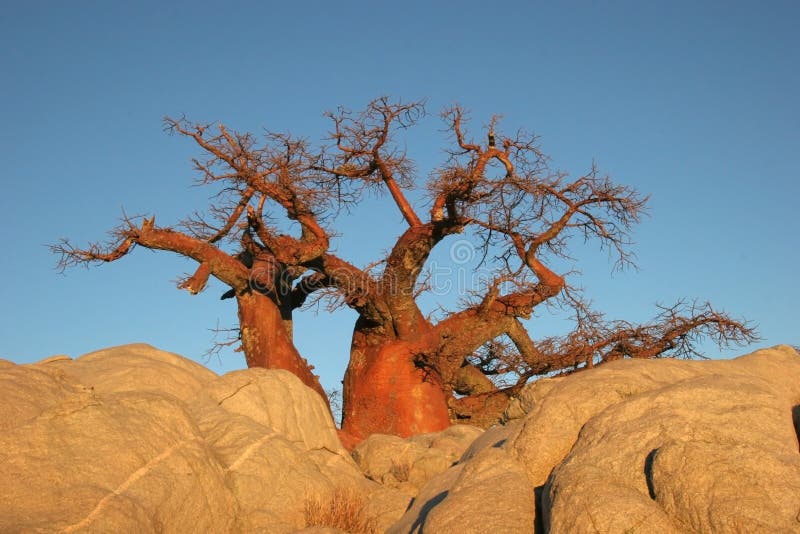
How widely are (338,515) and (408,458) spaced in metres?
2.29

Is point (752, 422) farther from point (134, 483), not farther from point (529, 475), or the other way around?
point (134, 483)

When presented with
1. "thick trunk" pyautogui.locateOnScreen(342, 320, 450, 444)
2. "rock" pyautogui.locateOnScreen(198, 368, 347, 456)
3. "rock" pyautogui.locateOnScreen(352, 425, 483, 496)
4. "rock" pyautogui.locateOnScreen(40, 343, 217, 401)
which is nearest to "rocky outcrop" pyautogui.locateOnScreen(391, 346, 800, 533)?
"rock" pyautogui.locateOnScreen(352, 425, 483, 496)

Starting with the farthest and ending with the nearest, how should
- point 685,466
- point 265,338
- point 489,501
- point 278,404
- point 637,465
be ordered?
1. point 265,338
2. point 278,404
3. point 489,501
4. point 637,465
5. point 685,466

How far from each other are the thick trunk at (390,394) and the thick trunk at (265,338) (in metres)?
0.68

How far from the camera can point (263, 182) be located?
1238cm

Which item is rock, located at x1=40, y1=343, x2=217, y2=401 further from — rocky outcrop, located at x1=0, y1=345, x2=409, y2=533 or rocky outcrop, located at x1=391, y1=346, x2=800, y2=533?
rocky outcrop, located at x1=391, y1=346, x2=800, y2=533

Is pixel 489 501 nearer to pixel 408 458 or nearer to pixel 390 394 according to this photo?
pixel 408 458

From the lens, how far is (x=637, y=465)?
16.9 feet

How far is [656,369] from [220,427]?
365cm

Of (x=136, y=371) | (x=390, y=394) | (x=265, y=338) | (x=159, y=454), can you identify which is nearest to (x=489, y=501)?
(x=159, y=454)

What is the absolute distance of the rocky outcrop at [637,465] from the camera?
4.62 metres

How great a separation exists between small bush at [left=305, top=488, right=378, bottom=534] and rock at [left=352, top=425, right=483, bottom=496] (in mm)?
1248

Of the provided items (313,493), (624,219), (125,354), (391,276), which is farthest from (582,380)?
(624,219)

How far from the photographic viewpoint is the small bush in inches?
269
